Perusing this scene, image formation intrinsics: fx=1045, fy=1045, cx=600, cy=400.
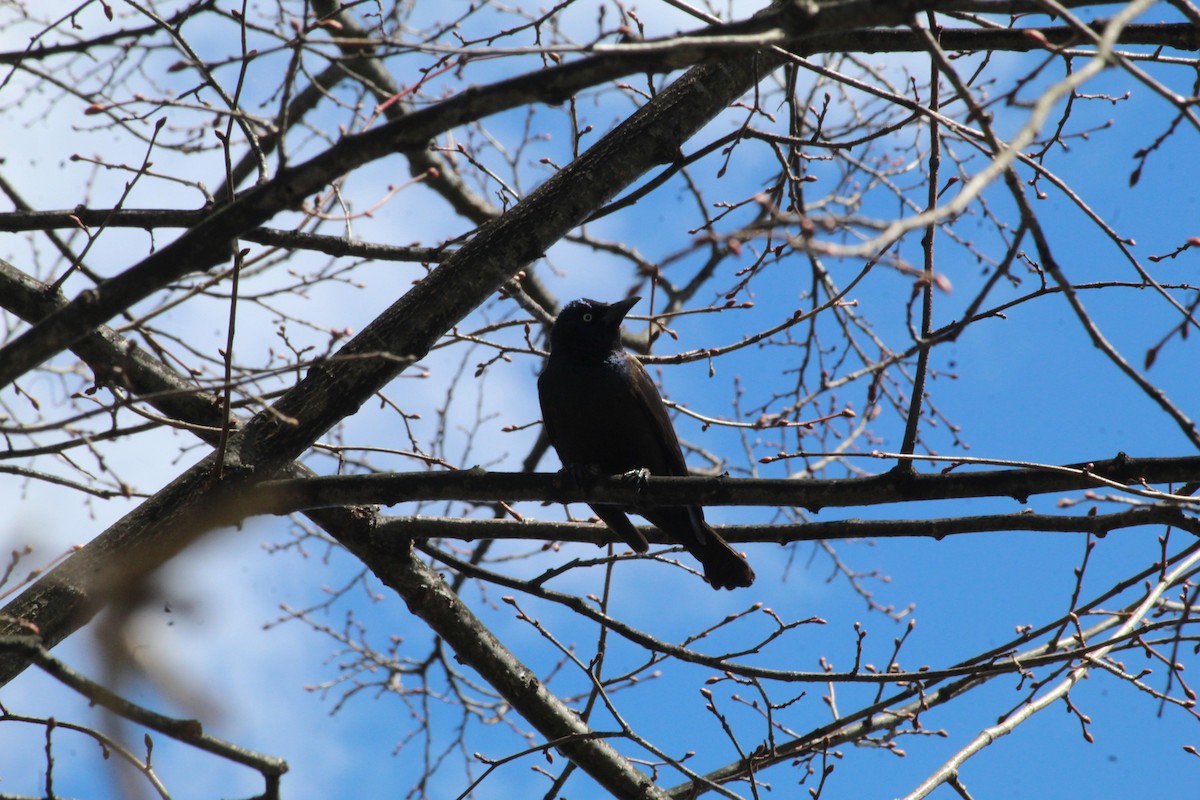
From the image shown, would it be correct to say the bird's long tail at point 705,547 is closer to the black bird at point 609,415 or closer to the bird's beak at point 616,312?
the black bird at point 609,415

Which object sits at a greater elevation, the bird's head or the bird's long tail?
the bird's head

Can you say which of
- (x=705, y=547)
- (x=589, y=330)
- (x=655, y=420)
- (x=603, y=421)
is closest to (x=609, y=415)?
(x=603, y=421)

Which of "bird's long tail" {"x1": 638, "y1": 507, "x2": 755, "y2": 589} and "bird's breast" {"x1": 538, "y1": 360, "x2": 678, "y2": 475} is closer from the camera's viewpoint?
"bird's long tail" {"x1": 638, "y1": 507, "x2": 755, "y2": 589}

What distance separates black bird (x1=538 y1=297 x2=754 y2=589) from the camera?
4371mm

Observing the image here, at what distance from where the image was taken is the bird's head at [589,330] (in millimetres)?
4703

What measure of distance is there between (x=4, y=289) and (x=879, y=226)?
3127 mm

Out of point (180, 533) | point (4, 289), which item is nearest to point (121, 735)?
point (180, 533)

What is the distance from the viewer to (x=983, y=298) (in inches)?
68.9

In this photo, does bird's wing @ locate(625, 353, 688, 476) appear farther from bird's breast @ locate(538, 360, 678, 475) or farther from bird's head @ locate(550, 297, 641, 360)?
bird's head @ locate(550, 297, 641, 360)

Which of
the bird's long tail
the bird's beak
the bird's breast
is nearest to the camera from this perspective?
the bird's long tail

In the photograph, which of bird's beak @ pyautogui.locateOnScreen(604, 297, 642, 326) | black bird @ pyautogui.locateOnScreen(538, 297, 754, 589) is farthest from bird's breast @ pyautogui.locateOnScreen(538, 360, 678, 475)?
bird's beak @ pyautogui.locateOnScreen(604, 297, 642, 326)

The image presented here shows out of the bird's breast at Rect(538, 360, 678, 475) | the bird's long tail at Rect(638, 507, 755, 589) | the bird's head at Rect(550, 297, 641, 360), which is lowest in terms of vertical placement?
the bird's long tail at Rect(638, 507, 755, 589)

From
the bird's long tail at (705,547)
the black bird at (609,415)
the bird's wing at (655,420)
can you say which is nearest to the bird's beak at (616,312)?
the black bird at (609,415)

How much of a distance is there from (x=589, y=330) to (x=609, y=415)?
1.52 ft
